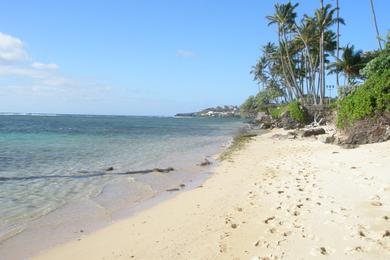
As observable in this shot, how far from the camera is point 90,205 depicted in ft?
37.2

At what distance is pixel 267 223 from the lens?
7719 millimetres

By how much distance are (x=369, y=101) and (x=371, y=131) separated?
1612 mm

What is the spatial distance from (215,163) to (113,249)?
40.5ft

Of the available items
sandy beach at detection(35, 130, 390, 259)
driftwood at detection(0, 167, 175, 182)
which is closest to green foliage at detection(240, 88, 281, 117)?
driftwood at detection(0, 167, 175, 182)

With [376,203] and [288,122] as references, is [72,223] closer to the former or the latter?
[376,203]

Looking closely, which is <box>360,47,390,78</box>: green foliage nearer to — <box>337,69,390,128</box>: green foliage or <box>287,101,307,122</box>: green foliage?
<box>337,69,390,128</box>: green foliage

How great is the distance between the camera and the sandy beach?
20.5ft

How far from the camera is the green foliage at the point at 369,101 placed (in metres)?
18.1

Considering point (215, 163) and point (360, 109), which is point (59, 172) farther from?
point (360, 109)

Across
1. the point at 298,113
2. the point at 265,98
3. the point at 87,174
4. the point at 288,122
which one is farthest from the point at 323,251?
the point at 265,98

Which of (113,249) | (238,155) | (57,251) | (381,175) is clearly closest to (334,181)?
(381,175)

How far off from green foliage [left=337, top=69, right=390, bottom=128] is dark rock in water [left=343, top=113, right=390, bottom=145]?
1.34ft

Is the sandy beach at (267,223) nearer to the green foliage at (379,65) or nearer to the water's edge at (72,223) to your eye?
the water's edge at (72,223)

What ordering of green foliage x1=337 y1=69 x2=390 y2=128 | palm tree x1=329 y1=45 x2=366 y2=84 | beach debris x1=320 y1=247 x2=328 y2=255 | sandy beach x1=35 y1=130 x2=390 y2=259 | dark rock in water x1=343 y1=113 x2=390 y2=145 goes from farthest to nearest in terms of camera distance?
palm tree x1=329 y1=45 x2=366 y2=84 < green foliage x1=337 y1=69 x2=390 y2=128 < dark rock in water x1=343 y1=113 x2=390 y2=145 < sandy beach x1=35 y1=130 x2=390 y2=259 < beach debris x1=320 y1=247 x2=328 y2=255
